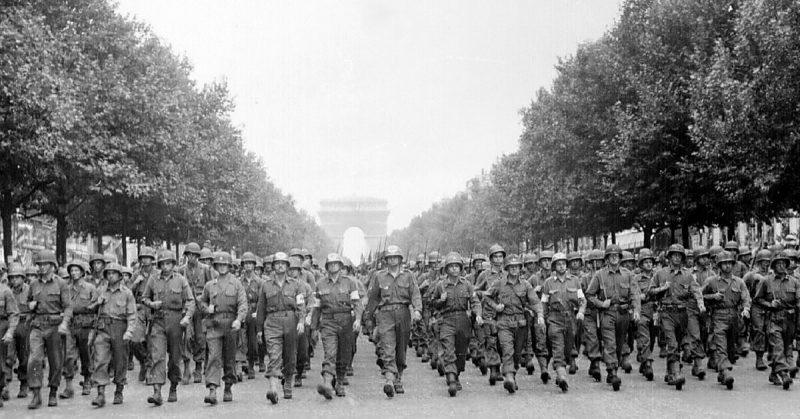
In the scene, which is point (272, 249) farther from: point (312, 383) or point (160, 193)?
point (312, 383)

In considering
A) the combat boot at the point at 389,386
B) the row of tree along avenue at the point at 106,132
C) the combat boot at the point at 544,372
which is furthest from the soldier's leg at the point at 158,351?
the row of tree along avenue at the point at 106,132

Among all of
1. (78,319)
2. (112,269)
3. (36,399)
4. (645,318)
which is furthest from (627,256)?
(36,399)

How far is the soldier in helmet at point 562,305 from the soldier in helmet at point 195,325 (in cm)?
532

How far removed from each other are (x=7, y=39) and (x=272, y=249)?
182 feet

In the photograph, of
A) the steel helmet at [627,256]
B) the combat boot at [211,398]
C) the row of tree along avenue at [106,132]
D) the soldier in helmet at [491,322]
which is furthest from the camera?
the row of tree along avenue at [106,132]

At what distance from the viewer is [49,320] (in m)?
13.3

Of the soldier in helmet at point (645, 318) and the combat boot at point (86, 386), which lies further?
the soldier in helmet at point (645, 318)

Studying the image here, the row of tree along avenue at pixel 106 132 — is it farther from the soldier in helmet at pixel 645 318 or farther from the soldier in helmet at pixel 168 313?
the soldier in helmet at pixel 645 318

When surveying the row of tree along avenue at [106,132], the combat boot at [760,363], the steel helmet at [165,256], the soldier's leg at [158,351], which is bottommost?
the combat boot at [760,363]

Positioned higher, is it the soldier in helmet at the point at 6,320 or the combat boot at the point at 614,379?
the soldier in helmet at the point at 6,320

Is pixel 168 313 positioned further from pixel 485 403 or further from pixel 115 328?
pixel 485 403

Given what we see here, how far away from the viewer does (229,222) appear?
1724 inches

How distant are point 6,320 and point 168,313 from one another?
2.15 m

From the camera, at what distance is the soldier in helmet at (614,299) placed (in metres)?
14.3
